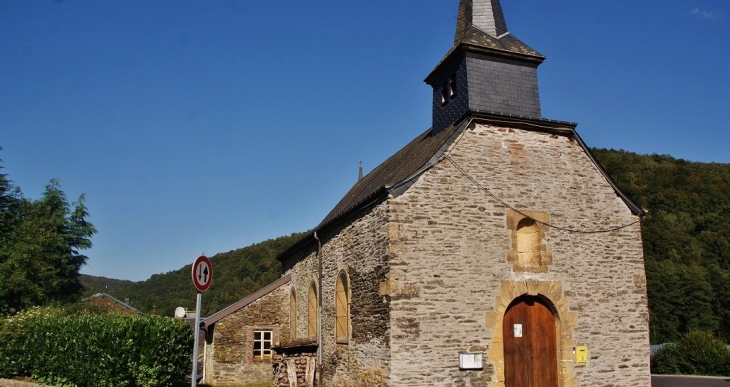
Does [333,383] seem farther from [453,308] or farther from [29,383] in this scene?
[29,383]

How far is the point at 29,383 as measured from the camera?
13000 mm

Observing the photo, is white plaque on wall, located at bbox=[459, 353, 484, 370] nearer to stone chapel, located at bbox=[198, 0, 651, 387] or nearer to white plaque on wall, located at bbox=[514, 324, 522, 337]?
stone chapel, located at bbox=[198, 0, 651, 387]

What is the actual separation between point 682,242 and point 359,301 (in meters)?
41.3

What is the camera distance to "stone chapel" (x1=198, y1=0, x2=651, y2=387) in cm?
1098

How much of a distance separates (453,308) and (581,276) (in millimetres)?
3217

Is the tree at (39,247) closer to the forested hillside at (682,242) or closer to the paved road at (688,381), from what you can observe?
the paved road at (688,381)

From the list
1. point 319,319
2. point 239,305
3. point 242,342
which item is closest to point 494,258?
point 319,319

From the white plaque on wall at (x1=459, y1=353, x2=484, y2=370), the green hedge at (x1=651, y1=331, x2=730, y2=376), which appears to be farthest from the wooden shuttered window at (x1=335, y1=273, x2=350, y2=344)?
the green hedge at (x1=651, y1=331, x2=730, y2=376)

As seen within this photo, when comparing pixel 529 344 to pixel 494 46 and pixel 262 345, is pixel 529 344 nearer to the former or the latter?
pixel 494 46

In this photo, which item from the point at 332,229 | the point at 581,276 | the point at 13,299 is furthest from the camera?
the point at 13,299

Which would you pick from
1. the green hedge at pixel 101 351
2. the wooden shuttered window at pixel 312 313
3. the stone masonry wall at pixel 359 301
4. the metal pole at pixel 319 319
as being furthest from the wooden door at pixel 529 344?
the green hedge at pixel 101 351

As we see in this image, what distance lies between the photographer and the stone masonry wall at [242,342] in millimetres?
18812

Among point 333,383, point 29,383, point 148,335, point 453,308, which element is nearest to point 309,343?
point 333,383

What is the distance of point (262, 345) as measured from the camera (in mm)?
19750
